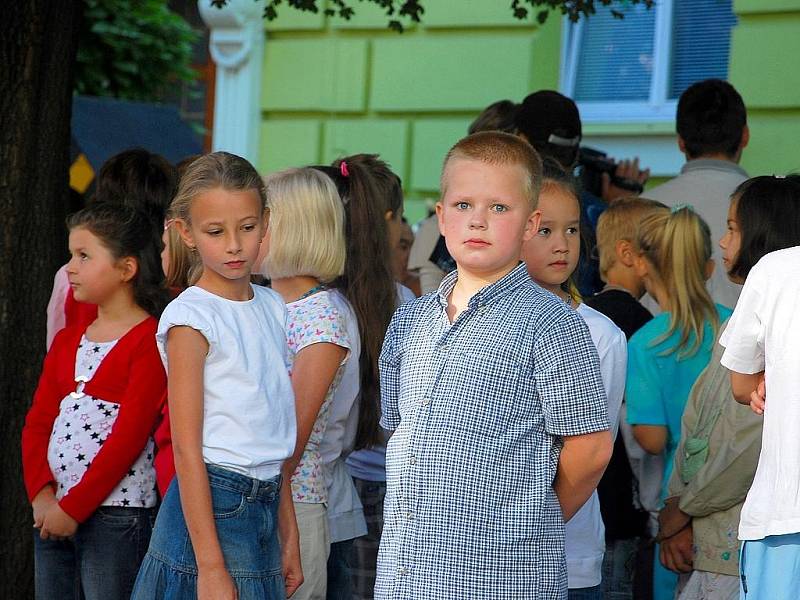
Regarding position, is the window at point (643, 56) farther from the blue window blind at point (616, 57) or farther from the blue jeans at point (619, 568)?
the blue jeans at point (619, 568)

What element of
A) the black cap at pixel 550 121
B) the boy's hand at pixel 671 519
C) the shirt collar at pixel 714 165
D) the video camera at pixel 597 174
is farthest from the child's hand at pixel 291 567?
the video camera at pixel 597 174

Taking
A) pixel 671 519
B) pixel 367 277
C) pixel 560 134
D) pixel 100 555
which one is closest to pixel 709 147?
pixel 560 134

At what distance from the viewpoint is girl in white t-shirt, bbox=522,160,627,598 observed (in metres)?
3.76

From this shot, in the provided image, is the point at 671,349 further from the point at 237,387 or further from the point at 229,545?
the point at 229,545

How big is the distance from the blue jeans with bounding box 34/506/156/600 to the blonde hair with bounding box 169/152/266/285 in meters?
1.06

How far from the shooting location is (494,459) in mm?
3053

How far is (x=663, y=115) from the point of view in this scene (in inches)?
332

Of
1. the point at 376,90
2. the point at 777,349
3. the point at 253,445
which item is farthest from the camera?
the point at 376,90

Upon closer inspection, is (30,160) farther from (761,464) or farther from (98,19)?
(98,19)

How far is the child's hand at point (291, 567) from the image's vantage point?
3.69 metres

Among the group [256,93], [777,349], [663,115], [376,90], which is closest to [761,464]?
[777,349]

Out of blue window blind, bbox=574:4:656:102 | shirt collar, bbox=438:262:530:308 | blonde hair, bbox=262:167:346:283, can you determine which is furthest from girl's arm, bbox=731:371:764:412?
blue window blind, bbox=574:4:656:102

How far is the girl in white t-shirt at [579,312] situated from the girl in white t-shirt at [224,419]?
78cm

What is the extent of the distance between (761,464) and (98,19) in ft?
39.7
